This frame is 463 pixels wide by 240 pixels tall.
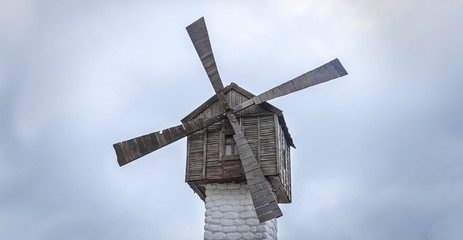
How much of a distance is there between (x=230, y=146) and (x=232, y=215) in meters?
2.42

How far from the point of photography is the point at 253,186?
1539 cm

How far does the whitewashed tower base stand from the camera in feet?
52.9

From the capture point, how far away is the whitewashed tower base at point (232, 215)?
52.9 ft

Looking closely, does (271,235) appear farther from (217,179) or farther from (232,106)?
(232,106)

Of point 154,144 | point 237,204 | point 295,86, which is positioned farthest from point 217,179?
point 295,86

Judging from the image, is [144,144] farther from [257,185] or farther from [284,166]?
[284,166]

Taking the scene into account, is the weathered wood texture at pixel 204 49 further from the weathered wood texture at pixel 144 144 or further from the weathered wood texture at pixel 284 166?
the weathered wood texture at pixel 284 166

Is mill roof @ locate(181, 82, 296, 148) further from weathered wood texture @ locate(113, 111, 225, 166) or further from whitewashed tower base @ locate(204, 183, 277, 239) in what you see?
whitewashed tower base @ locate(204, 183, 277, 239)

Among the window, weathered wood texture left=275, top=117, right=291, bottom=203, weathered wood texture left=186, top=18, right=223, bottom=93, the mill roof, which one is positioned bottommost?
weathered wood texture left=275, top=117, right=291, bottom=203

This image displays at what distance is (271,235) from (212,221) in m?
2.12

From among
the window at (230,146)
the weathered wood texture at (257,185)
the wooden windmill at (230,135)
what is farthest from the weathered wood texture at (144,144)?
the weathered wood texture at (257,185)

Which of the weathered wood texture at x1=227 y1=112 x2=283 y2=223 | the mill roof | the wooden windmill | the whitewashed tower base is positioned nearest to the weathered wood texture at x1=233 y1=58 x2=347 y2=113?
the wooden windmill

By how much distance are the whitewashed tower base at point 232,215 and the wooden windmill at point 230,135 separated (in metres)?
0.48

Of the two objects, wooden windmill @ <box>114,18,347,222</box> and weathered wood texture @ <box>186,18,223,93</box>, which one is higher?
weathered wood texture @ <box>186,18,223,93</box>
